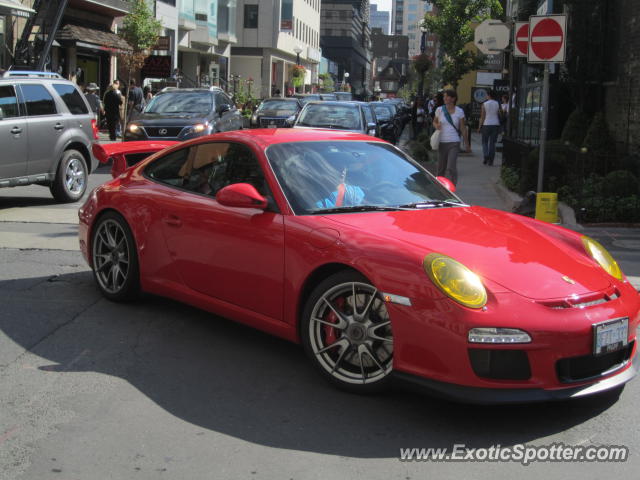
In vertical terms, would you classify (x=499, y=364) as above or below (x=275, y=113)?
below

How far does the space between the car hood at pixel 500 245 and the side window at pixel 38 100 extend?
8.30m

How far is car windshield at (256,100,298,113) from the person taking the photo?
2819 centimetres

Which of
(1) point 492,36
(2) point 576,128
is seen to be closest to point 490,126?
(1) point 492,36

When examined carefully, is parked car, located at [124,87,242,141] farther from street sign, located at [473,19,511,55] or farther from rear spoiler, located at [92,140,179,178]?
rear spoiler, located at [92,140,179,178]

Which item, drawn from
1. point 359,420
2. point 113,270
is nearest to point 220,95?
point 113,270

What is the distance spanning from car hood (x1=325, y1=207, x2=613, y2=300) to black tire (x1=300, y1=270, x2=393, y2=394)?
0.34 m

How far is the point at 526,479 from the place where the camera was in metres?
3.76

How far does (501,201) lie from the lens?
14711 millimetres

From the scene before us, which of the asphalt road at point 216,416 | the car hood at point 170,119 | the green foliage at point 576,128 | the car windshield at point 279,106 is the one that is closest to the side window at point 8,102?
the asphalt road at point 216,416

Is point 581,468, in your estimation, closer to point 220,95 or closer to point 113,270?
point 113,270

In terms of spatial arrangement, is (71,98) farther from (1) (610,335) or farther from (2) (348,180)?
(1) (610,335)

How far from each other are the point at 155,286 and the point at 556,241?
2.85 meters

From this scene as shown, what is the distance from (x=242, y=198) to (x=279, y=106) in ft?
77.8

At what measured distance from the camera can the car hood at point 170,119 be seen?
18.1 metres
